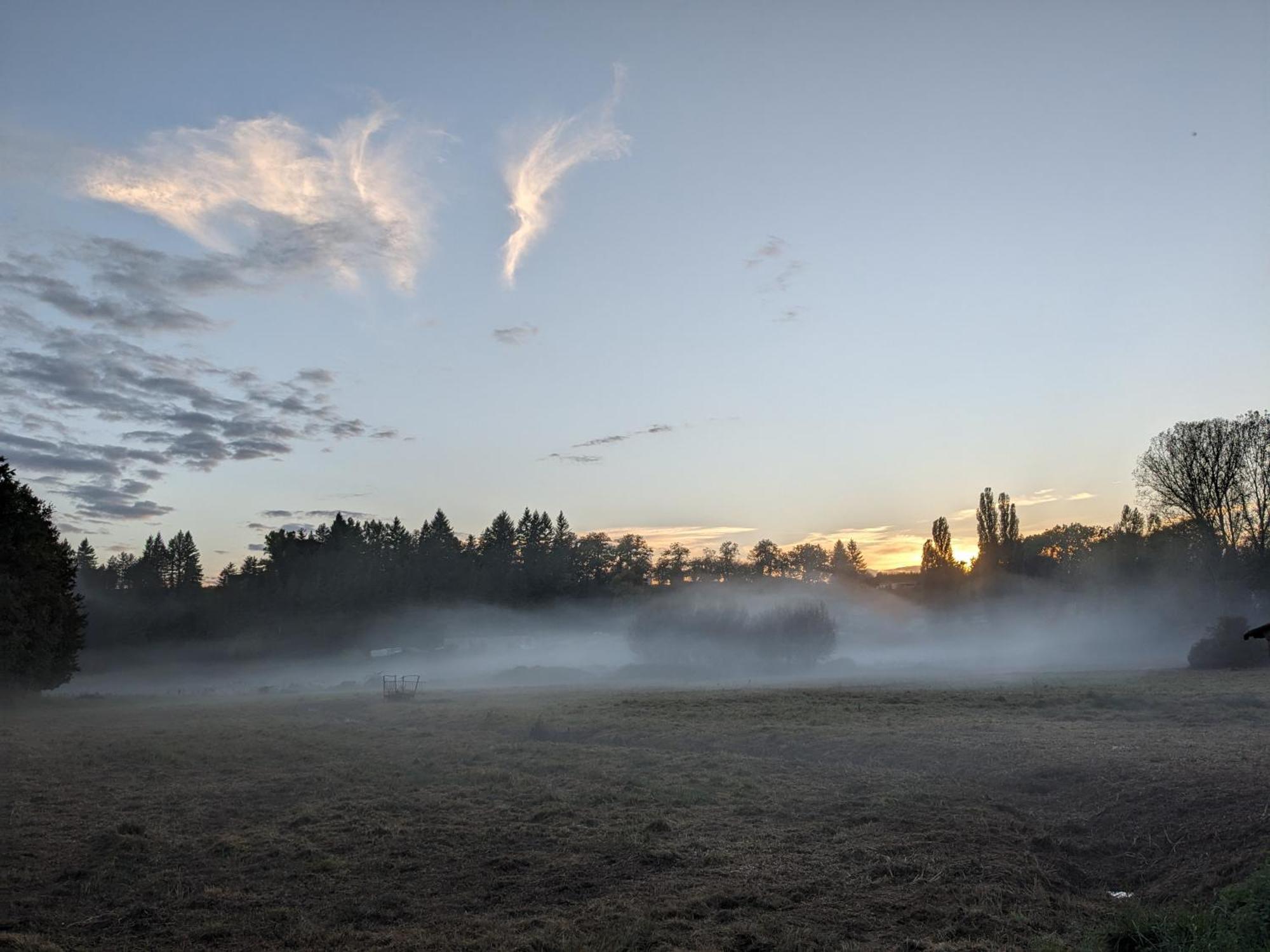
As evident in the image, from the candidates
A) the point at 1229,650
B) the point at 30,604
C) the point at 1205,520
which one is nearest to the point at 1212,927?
the point at 1229,650

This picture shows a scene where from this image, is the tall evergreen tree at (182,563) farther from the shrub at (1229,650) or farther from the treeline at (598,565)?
the shrub at (1229,650)

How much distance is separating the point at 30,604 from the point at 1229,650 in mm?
74194

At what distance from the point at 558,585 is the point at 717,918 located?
130 m

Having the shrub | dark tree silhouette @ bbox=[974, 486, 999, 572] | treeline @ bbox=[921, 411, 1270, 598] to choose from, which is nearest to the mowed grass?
the shrub

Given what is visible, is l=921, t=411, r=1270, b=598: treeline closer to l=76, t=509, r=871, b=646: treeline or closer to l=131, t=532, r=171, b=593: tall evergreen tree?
l=76, t=509, r=871, b=646: treeline

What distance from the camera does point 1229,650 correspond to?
5334 cm

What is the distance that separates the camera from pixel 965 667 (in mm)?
80562

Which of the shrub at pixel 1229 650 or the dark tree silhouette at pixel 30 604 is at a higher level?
the dark tree silhouette at pixel 30 604

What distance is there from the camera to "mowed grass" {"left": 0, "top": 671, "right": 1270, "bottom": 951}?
1033 centimetres

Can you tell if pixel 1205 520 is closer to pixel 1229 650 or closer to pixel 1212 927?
pixel 1229 650

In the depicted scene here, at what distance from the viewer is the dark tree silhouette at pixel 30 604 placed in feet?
155

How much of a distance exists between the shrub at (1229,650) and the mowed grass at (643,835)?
28.8 metres

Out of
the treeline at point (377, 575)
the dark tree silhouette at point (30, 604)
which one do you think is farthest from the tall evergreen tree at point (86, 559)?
the dark tree silhouette at point (30, 604)

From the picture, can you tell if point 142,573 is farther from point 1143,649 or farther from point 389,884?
point 389,884
